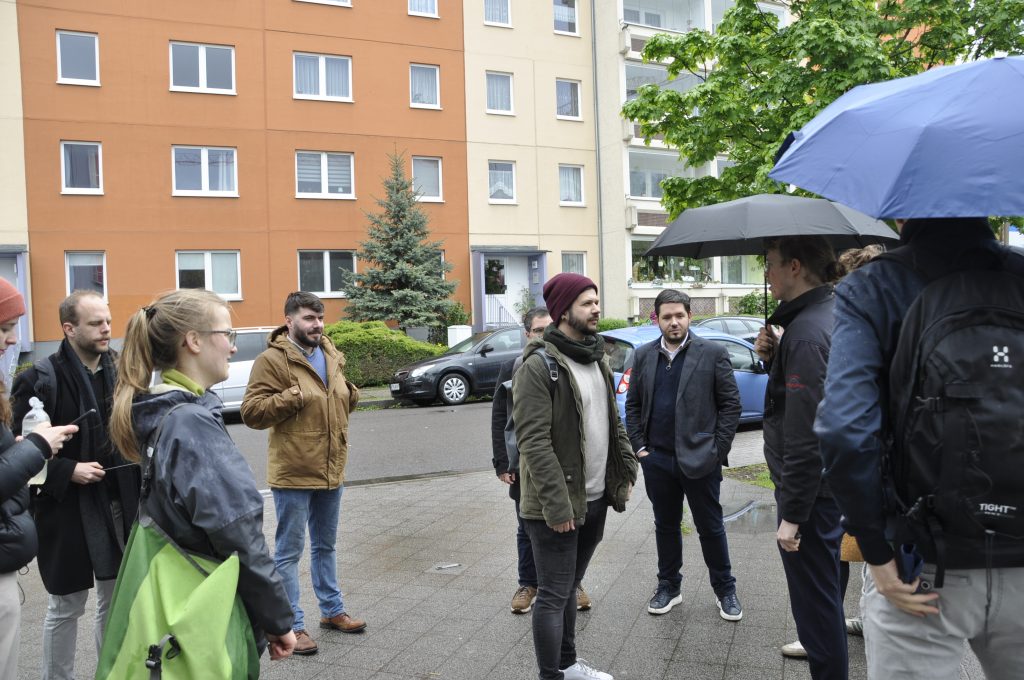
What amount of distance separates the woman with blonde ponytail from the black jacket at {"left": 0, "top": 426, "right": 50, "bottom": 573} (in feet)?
1.43

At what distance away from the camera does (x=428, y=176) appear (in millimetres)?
27750

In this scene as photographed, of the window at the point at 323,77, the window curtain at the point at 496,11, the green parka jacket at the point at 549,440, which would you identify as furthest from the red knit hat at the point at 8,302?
the window curtain at the point at 496,11

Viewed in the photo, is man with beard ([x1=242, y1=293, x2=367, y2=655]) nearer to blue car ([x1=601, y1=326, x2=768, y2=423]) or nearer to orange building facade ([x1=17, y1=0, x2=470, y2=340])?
blue car ([x1=601, y1=326, x2=768, y2=423])

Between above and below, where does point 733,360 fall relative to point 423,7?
below

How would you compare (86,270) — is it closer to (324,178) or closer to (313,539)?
(324,178)

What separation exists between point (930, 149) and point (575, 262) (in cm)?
2849

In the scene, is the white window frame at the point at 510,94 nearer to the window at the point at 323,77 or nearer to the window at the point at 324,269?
the window at the point at 323,77

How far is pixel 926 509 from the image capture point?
199cm

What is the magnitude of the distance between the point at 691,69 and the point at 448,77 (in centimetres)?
1638

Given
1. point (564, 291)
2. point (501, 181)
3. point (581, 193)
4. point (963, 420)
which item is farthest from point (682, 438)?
point (581, 193)

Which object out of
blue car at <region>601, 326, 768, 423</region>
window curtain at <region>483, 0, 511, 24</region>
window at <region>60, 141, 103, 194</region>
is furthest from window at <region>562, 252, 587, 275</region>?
blue car at <region>601, 326, 768, 423</region>

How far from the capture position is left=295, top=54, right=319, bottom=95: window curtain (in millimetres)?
25766

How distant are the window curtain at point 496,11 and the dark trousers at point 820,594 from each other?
27.8 metres

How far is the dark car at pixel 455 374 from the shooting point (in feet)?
54.4
